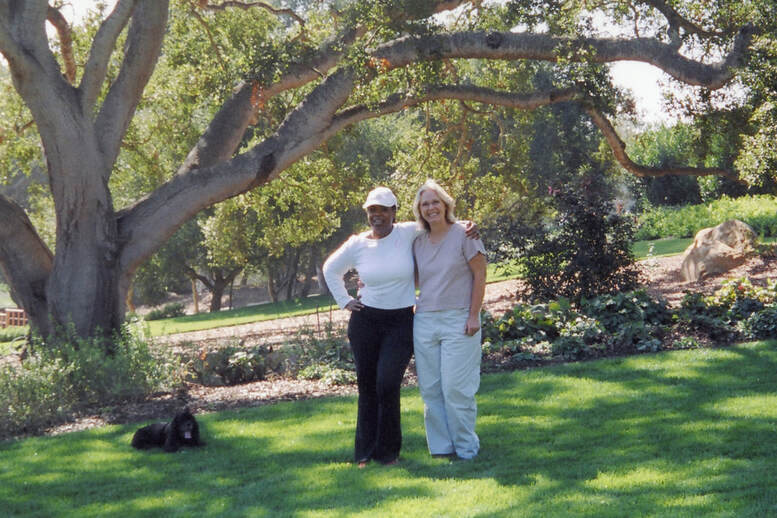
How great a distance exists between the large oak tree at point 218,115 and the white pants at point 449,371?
4943 mm

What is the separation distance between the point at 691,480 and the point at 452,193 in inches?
470

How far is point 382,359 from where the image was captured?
5.41 meters

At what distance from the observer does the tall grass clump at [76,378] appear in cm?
777

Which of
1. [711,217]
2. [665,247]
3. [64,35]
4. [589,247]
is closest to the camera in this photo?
[589,247]

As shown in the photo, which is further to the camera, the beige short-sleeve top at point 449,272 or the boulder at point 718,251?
the boulder at point 718,251

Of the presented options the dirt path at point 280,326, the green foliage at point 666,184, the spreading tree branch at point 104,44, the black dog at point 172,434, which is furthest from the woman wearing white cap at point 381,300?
the green foliage at point 666,184

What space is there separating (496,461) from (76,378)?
482cm

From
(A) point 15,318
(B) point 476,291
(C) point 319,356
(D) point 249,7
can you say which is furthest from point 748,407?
(A) point 15,318

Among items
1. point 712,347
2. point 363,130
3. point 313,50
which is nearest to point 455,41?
point 313,50

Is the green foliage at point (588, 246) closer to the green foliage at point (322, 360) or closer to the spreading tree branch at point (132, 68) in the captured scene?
Answer: the green foliage at point (322, 360)

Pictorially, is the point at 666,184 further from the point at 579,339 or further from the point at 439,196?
the point at 439,196

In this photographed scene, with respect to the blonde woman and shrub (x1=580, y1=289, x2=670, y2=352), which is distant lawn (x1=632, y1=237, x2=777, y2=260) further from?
the blonde woman

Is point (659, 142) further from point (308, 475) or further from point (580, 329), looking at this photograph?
point (308, 475)

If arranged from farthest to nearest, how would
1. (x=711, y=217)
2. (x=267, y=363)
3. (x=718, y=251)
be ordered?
(x=711, y=217) → (x=718, y=251) → (x=267, y=363)
